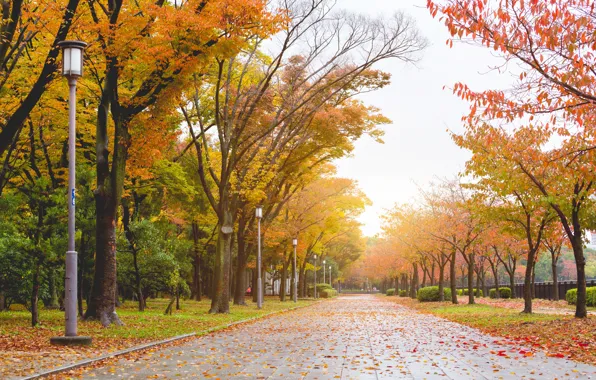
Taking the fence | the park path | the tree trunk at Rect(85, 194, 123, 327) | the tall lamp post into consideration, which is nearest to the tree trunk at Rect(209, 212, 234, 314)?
the tree trunk at Rect(85, 194, 123, 327)

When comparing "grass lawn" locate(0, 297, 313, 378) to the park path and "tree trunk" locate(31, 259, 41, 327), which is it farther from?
the park path

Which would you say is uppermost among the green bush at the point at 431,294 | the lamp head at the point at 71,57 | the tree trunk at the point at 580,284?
the lamp head at the point at 71,57

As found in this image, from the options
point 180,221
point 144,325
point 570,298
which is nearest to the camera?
point 144,325

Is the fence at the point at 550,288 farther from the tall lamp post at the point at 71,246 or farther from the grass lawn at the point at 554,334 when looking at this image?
the tall lamp post at the point at 71,246

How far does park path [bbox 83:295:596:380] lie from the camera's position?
8.41 metres

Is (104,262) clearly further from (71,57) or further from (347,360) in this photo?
(347,360)

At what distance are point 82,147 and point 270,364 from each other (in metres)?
19.0

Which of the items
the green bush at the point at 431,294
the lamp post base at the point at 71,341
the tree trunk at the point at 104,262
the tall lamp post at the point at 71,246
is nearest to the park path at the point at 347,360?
the lamp post base at the point at 71,341

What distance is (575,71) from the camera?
9.91m

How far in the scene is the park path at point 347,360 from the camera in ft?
27.6

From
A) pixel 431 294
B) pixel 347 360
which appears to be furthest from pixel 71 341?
pixel 431 294

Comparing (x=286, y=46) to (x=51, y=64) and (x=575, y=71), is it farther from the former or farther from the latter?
(x=575, y=71)

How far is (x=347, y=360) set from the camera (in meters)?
10.0

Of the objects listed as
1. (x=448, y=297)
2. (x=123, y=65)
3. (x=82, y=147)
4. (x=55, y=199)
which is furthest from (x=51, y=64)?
(x=448, y=297)
